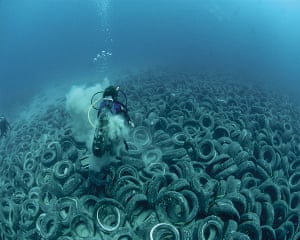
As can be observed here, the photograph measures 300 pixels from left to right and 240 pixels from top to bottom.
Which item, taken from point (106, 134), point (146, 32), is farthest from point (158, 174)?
point (146, 32)

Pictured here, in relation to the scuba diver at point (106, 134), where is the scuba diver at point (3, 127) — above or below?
above

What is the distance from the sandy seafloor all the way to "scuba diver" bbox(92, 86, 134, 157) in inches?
29.8

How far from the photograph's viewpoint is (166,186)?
8.89 metres

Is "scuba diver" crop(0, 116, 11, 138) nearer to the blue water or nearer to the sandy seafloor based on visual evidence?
the sandy seafloor

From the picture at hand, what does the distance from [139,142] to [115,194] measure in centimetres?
301

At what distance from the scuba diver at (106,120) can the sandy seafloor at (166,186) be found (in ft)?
2.48

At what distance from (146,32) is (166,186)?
372 feet

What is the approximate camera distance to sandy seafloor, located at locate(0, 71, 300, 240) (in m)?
8.10

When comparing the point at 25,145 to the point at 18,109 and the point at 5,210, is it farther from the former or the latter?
the point at 18,109

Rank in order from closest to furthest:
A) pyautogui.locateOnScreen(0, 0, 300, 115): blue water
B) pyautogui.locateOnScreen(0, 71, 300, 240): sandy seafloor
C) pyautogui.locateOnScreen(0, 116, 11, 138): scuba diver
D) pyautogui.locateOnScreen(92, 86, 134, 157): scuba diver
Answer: pyautogui.locateOnScreen(0, 71, 300, 240): sandy seafloor < pyautogui.locateOnScreen(92, 86, 134, 157): scuba diver < pyautogui.locateOnScreen(0, 116, 11, 138): scuba diver < pyautogui.locateOnScreen(0, 0, 300, 115): blue water

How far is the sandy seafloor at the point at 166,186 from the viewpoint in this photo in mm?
8102

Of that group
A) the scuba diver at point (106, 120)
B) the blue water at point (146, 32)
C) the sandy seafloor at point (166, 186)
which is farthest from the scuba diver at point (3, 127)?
the blue water at point (146, 32)

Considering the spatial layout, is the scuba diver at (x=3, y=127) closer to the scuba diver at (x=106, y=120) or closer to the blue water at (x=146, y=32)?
the scuba diver at (x=106, y=120)

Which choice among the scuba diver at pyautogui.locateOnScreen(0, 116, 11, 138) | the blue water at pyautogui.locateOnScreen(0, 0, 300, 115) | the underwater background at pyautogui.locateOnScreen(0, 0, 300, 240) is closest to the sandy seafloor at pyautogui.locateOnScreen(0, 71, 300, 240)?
the underwater background at pyautogui.locateOnScreen(0, 0, 300, 240)
